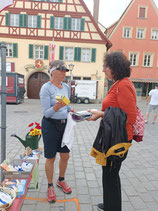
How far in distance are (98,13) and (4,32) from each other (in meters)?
11.6

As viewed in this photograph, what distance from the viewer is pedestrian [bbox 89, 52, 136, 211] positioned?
4.98ft

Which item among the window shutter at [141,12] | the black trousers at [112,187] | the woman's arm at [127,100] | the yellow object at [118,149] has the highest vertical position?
the window shutter at [141,12]

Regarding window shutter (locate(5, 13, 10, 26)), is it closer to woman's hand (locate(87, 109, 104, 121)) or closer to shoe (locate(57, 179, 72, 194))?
shoe (locate(57, 179, 72, 194))

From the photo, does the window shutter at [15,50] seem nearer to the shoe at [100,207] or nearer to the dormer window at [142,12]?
the dormer window at [142,12]

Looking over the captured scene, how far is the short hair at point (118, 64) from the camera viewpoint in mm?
1573

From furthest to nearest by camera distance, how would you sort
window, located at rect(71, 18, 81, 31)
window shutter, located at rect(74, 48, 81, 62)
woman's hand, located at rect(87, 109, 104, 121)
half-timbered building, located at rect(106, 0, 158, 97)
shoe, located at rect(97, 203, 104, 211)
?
half-timbered building, located at rect(106, 0, 158, 97), window shutter, located at rect(74, 48, 81, 62), window, located at rect(71, 18, 81, 31), shoe, located at rect(97, 203, 104, 211), woman's hand, located at rect(87, 109, 104, 121)

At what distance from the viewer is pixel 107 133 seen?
1502mm

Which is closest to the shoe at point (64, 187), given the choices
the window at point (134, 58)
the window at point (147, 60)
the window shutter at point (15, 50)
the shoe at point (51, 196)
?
the shoe at point (51, 196)

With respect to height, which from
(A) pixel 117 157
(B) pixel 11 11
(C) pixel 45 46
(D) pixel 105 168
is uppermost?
(B) pixel 11 11

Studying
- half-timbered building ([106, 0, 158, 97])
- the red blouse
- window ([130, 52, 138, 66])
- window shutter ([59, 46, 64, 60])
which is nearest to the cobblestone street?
the red blouse

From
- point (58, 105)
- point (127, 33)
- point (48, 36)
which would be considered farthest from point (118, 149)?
point (127, 33)

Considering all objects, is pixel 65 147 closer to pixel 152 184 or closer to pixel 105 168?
pixel 105 168

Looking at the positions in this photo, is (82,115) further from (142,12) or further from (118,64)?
(142,12)

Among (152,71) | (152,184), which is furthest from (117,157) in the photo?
(152,71)
